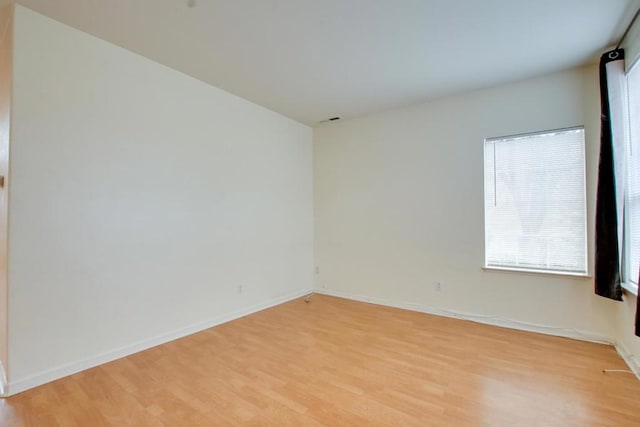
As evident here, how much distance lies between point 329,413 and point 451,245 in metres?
2.65

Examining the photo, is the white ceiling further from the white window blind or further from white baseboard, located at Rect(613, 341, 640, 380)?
white baseboard, located at Rect(613, 341, 640, 380)

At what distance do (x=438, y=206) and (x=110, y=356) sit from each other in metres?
3.87

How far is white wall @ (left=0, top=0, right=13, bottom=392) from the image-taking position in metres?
2.25

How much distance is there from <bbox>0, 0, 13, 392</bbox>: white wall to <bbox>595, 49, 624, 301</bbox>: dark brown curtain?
4.86 meters

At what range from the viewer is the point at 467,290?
3.75m

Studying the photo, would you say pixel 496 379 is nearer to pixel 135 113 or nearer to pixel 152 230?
pixel 152 230

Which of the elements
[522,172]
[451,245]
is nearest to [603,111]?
[522,172]

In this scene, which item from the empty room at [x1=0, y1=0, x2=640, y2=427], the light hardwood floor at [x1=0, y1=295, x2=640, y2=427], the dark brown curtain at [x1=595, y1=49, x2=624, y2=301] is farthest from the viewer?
the dark brown curtain at [x1=595, y1=49, x2=624, y2=301]

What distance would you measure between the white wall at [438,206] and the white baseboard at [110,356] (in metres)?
1.84

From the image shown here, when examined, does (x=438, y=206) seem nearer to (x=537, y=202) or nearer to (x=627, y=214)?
(x=537, y=202)

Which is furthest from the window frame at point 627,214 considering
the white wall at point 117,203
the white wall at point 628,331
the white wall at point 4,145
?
the white wall at point 4,145

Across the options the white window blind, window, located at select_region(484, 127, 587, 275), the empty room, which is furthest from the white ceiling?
window, located at select_region(484, 127, 587, 275)

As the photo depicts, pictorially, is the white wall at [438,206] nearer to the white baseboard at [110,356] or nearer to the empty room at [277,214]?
the empty room at [277,214]

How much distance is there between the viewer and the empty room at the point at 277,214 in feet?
7.23
